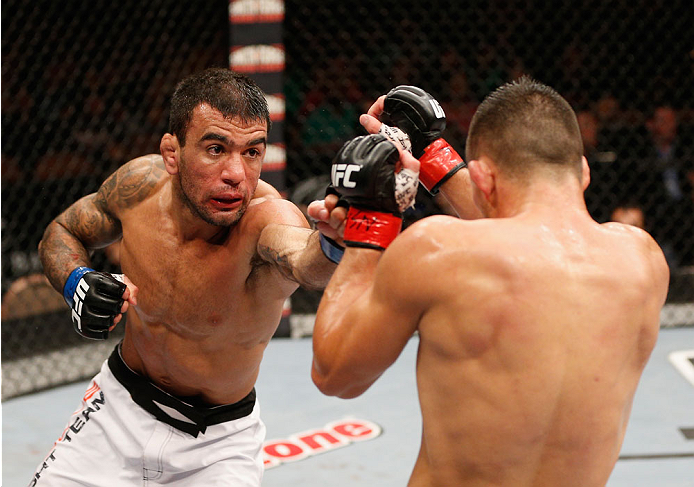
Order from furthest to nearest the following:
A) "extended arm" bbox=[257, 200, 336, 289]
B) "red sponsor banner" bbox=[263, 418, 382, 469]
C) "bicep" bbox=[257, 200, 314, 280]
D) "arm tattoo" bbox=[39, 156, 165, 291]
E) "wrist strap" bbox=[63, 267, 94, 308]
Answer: "red sponsor banner" bbox=[263, 418, 382, 469], "arm tattoo" bbox=[39, 156, 165, 291], "wrist strap" bbox=[63, 267, 94, 308], "bicep" bbox=[257, 200, 314, 280], "extended arm" bbox=[257, 200, 336, 289]

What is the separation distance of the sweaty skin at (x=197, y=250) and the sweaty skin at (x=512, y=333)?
0.58 meters

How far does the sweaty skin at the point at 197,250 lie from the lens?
188cm

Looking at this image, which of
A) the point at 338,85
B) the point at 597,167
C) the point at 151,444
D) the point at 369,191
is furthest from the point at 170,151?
the point at 597,167

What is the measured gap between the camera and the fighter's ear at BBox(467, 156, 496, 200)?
1.30 m

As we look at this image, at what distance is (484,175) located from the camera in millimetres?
1296

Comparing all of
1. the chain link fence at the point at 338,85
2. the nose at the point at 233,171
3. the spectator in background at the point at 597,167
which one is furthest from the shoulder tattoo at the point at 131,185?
the spectator in background at the point at 597,167

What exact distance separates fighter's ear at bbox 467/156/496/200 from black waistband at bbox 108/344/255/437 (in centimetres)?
108

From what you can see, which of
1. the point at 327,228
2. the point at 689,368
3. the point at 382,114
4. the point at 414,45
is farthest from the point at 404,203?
the point at 414,45

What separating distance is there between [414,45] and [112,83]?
1.83 meters

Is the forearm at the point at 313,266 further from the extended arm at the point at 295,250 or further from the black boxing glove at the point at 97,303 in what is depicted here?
the black boxing glove at the point at 97,303

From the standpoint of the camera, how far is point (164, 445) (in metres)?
2.00

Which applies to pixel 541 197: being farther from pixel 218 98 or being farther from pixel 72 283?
pixel 72 283

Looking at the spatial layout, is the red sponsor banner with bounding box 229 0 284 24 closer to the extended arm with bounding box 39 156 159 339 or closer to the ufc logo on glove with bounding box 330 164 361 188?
the extended arm with bounding box 39 156 159 339

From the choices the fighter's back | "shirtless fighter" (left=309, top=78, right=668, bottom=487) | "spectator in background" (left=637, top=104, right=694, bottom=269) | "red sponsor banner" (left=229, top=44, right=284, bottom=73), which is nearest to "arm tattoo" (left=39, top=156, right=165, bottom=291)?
"shirtless fighter" (left=309, top=78, right=668, bottom=487)
